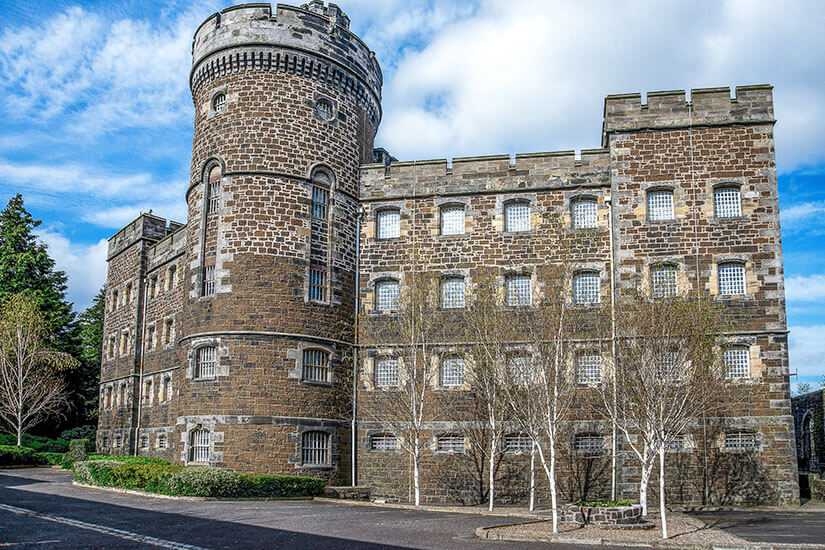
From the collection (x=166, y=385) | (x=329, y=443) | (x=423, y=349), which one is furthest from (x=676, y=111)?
(x=166, y=385)

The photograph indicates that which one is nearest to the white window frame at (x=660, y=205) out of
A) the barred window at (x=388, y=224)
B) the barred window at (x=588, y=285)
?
the barred window at (x=588, y=285)

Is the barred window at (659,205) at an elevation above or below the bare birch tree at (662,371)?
above

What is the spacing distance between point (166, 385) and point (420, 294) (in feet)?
48.6

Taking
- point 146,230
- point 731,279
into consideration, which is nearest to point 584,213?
point 731,279

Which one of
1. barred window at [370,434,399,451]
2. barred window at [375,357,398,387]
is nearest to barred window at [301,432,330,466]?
barred window at [370,434,399,451]

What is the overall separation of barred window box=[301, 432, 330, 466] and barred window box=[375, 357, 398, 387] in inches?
119

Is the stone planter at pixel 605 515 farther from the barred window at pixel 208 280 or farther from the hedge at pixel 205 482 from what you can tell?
the barred window at pixel 208 280

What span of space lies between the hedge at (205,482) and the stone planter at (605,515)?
32.5 ft

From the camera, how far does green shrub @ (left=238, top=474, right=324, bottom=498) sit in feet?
79.9

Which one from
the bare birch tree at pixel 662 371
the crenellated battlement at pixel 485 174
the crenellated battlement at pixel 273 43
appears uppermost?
the crenellated battlement at pixel 273 43

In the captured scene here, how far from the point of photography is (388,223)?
31.2 metres

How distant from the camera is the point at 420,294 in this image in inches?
1133

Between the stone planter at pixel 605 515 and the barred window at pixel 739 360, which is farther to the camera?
the barred window at pixel 739 360

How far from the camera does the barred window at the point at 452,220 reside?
99.9 feet
